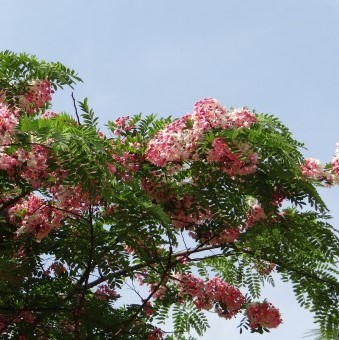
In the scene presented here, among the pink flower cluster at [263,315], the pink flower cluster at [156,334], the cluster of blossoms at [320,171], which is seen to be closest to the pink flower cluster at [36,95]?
the cluster of blossoms at [320,171]

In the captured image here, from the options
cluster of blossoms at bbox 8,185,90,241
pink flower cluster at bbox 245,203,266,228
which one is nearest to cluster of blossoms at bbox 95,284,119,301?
cluster of blossoms at bbox 8,185,90,241

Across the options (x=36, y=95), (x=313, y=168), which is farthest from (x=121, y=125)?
(x=313, y=168)

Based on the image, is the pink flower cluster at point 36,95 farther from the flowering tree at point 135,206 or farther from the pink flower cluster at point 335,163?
the pink flower cluster at point 335,163

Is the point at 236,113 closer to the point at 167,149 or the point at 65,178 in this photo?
the point at 167,149

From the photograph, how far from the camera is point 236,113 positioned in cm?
514

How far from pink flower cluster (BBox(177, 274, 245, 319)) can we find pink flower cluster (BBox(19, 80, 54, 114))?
8.41 ft

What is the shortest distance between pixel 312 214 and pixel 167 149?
5.04 ft

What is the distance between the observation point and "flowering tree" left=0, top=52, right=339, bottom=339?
15.9 ft

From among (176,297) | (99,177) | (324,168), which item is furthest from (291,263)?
(99,177)

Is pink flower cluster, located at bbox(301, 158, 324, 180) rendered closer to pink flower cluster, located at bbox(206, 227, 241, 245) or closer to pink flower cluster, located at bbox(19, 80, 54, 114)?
pink flower cluster, located at bbox(206, 227, 241, 245)

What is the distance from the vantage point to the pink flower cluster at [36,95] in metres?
5.77

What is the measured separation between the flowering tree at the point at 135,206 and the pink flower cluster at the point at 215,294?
3 centimetres

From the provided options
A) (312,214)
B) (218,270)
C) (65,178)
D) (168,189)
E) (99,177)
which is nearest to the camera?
(99,177)

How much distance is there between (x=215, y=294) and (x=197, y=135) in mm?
2622
